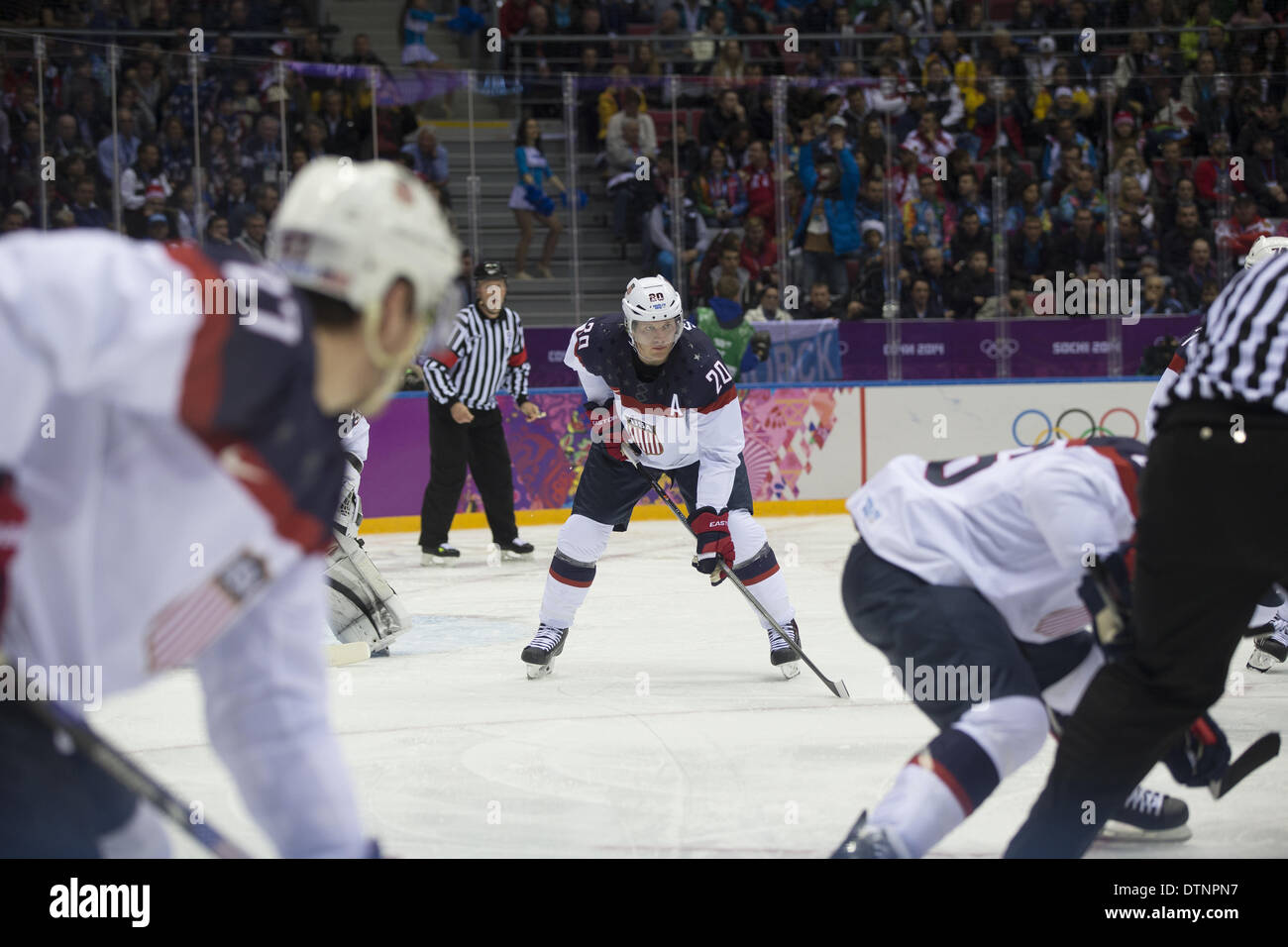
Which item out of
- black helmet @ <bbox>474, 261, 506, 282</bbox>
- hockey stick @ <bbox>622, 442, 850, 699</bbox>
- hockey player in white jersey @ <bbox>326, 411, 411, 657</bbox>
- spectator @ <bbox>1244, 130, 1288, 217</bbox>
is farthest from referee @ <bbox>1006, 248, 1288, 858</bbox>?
spectator @ <bbox>1244, 130, 1288, 217</bbox>

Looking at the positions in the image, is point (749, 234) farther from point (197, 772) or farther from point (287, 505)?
point (287, 505)

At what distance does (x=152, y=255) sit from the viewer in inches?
54.1

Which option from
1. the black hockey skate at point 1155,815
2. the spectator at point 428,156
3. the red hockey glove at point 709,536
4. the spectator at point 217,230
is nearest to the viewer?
the black hockey skate at point 1155,815

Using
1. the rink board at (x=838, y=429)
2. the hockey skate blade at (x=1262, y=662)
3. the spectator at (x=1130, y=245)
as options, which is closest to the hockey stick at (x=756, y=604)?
the hockey skate blade at (x=1262, y=662)

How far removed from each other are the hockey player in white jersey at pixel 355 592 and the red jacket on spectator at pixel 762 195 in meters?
5.22

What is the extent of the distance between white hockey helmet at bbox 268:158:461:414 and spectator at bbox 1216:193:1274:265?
9.48 m

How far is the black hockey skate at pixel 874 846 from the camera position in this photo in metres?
2.19

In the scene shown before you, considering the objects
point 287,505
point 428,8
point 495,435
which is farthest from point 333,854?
point 428,8

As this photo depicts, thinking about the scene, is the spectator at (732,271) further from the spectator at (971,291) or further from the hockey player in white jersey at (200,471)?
the hockey player in white jersey at (200,471)

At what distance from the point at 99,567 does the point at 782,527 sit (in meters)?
7.36

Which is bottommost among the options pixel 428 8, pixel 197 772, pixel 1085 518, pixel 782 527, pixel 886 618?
pixel 782 527

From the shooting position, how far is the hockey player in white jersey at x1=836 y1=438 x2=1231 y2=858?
7.47 ft

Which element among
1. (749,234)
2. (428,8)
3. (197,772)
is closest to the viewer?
(197,772)

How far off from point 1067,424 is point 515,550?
3.66 m
